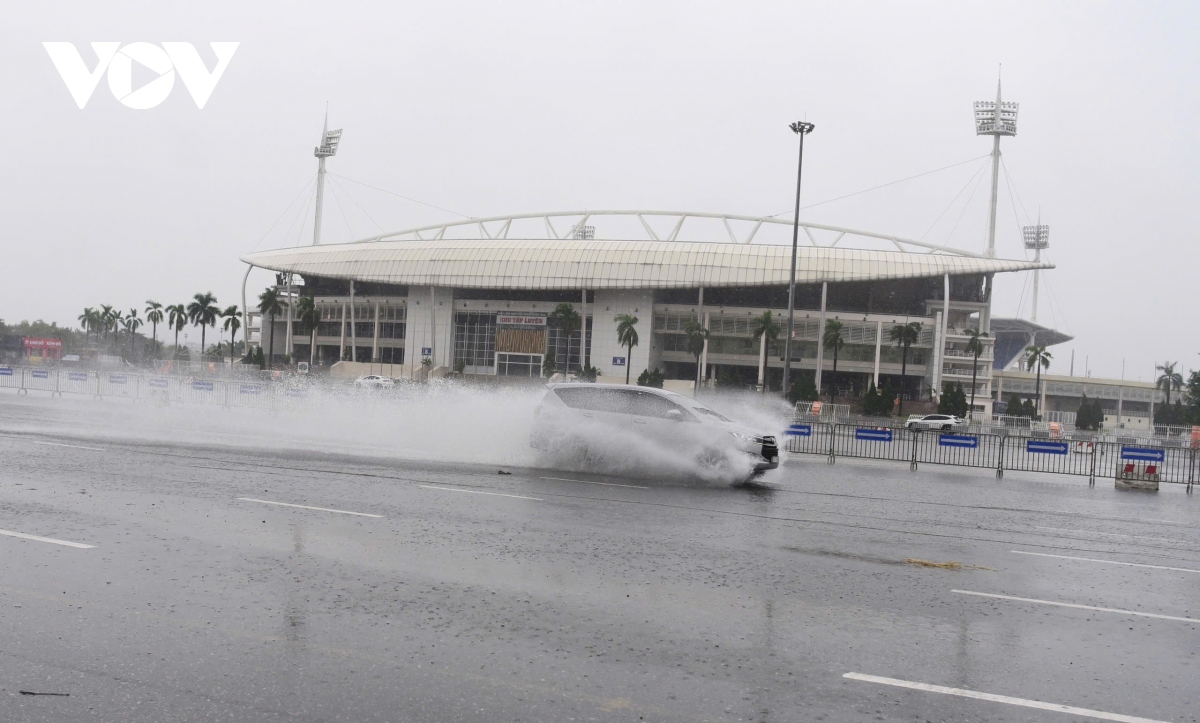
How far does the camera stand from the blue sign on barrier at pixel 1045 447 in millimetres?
25797

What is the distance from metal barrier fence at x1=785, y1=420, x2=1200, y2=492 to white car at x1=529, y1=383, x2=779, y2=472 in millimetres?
9933

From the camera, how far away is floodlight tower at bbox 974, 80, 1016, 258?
9994 cm

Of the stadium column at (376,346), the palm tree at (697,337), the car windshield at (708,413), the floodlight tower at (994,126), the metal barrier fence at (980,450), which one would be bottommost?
the metal barrier fence at (980,450)

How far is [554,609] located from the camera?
22.3 feet

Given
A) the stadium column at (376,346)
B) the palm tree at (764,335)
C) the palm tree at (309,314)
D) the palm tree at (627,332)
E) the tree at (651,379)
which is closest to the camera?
the tree at (651,379)

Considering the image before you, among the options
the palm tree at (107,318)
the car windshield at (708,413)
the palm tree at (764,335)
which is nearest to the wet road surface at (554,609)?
the car windshield at (708,413)

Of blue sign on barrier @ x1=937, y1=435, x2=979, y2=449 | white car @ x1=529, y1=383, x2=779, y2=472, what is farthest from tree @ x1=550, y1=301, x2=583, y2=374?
white car @ x1=529, y1=383, x2=779, y2=472

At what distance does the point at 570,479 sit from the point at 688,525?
4.98 metres

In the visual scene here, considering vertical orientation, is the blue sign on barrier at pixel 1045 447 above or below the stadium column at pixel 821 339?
below

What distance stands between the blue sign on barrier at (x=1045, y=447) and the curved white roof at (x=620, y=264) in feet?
189

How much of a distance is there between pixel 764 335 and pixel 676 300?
12050mm

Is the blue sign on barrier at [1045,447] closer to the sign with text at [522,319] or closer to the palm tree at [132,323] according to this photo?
the sign with text at [522,319]

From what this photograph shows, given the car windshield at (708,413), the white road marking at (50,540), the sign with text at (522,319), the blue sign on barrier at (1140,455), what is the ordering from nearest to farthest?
the white road marking at (50,540)
the car windshield at (708,413)
the blue sign on barrier at (1140,455)
the sign with text at (522,319)

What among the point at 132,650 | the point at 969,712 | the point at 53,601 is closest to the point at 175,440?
the point at 53,601
